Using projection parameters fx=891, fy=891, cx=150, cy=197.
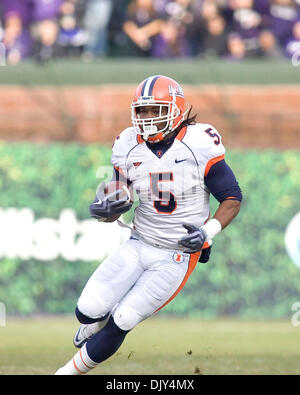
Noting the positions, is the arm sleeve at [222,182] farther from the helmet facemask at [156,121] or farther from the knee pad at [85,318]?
the knee pad at [85,318]

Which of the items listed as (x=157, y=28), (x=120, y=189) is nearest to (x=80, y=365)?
(x=120, y=189)

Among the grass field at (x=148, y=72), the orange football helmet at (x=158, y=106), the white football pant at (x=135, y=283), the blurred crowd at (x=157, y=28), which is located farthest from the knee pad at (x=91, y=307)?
the blurred crowd at (x=157, y=28)

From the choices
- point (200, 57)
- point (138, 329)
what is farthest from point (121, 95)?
point (138, 329)

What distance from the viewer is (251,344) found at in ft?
30.7

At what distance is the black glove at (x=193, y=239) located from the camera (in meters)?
5.82

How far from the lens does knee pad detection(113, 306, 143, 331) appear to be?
5.84 metres

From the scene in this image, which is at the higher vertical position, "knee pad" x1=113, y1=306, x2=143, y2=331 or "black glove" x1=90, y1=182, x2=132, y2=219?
"black glove" x1=90, y1=182, x2=132, y2=219

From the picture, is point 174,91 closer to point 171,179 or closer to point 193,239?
point 171,179

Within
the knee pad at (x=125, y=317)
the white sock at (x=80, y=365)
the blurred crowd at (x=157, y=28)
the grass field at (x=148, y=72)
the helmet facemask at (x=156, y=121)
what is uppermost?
the blurred crowd at (x=157, y=28)

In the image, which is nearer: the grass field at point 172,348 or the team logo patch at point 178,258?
the team logo patch at point 178,258

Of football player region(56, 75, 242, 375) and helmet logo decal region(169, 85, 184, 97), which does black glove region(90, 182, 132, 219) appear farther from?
helmet logo decal region(169, 85, 184, 97)

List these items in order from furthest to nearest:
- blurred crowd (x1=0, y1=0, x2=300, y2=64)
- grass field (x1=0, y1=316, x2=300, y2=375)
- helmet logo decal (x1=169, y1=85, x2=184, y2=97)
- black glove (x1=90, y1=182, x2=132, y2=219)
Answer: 1. blurred crowd (x1=0, y1=0, x2=300, y2=64)
2. grass field (x1=0, y1=316, x2=300, y2=375)
3. helmet logo decal (x1=169, y1=85, x2=184, y2=97)
4. black glove (x1=90, y1=182, x2=132, y2=219)

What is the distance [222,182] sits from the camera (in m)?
6.12

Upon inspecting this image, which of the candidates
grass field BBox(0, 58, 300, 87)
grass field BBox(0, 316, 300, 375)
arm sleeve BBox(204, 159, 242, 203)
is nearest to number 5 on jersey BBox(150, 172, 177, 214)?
arm sleeve BBox(204, 159, 242, 203)
